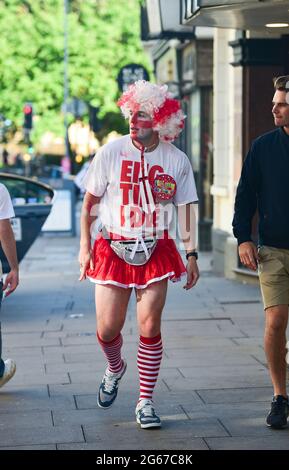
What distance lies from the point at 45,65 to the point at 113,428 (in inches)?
1843

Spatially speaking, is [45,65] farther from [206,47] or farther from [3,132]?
[206,47]

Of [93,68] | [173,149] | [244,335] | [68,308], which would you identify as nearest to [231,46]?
[68,308]

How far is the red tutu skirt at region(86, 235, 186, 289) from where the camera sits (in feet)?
21.5

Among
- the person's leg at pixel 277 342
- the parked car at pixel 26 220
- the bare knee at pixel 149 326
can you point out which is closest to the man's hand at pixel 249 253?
the person's leg at pixel 277 342

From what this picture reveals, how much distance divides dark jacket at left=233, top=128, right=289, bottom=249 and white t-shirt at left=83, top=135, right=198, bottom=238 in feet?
1.10

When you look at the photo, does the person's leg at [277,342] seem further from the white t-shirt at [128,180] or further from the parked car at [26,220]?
the parked car at [26,220]

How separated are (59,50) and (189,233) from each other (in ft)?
150

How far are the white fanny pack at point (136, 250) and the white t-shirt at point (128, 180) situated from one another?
0.13ft

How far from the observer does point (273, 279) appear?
21.5ft

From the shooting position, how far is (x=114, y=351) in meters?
6.82

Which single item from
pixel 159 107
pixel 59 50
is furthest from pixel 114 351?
pixel 59 50

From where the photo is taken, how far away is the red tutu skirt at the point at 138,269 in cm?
654

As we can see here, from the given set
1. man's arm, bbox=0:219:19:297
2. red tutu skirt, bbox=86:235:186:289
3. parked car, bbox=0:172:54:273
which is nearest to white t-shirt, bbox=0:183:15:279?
man's arm, bbox=0:219:19:297

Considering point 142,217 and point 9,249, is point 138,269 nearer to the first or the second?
point 142,217
